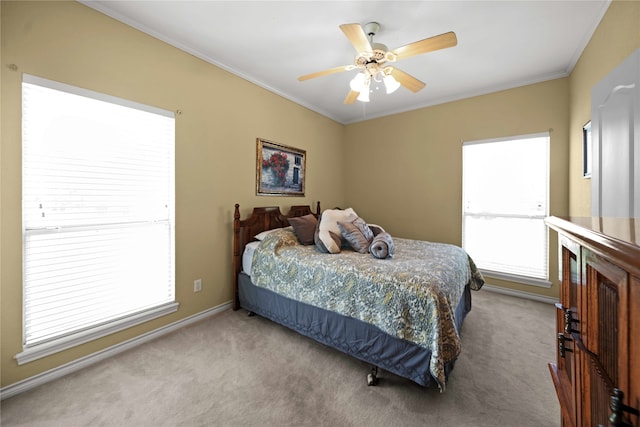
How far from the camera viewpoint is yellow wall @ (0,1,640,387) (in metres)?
1.59

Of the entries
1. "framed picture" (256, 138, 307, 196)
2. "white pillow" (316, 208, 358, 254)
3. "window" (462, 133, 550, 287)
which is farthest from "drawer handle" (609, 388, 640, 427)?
"window" (462, 133, 550, 287)

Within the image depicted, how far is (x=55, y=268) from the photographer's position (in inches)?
68.2

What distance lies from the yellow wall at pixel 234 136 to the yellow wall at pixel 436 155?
15 mm

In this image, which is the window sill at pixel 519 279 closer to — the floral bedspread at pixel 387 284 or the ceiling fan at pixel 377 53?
the floral bedspread at pixel 387 284

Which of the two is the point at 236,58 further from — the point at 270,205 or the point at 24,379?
the point at 24,379

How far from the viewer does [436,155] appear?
146 inches

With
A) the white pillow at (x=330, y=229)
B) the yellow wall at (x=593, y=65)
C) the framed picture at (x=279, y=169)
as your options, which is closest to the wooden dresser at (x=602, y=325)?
the white pillow at (x=330, y=229)

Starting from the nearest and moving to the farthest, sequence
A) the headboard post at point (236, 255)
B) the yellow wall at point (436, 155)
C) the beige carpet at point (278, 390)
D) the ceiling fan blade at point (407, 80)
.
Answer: the beige carpet at point (278, 390) → the ceiling fan blade at point (407, 80) → the headboard post at point (236, 255) → the yellow wall at point (436, 155)

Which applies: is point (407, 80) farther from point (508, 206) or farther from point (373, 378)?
point (373, 378)

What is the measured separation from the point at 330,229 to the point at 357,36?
168cm

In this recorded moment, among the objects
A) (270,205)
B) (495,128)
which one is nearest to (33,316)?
(270,205)

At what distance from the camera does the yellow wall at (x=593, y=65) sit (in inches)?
64.0

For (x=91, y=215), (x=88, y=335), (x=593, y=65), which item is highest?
(x=593, y=65)

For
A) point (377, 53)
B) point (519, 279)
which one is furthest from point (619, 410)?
point (519, 279)
